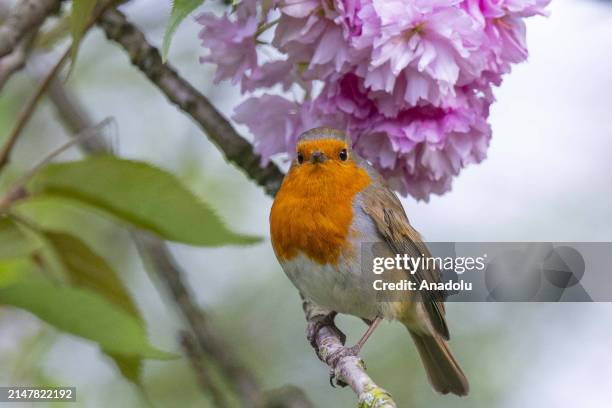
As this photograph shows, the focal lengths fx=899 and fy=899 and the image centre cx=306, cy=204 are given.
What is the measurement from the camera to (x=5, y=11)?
384cm

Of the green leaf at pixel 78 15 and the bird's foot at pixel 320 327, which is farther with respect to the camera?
the bird's foot at pixel 320 327

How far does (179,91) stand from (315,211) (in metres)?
0.66

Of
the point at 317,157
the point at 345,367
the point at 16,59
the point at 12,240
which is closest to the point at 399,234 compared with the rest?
the point at 317,157

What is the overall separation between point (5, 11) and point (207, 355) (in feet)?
5.75

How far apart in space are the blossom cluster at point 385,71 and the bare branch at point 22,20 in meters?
0.51

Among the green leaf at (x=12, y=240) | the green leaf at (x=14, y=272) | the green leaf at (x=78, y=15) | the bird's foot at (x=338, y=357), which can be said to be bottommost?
the green leaf at (x=14, y=272)

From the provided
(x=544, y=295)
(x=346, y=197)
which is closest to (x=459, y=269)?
(x=544, y=295)

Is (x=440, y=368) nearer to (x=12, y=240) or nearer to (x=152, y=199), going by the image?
(x=152, y=199)

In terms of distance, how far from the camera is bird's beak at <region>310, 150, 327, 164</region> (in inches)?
123

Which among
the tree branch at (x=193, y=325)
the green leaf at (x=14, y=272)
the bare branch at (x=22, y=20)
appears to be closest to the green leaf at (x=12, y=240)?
the green leaf at (x=14, y=272)

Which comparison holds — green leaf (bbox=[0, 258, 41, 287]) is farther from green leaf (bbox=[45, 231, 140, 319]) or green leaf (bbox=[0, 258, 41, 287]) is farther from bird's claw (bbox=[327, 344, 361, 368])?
bird's claw (bbox=[327, 344, 361, 368])

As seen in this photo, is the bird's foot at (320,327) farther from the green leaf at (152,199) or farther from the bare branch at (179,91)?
the green leaf at (152,199)

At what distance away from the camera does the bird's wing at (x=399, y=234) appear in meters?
3.15

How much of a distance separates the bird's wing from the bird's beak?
0.19 metres
